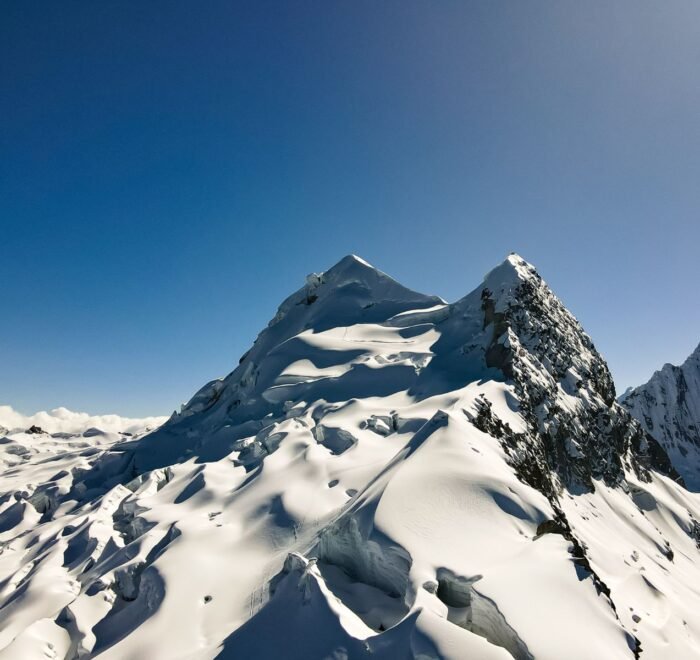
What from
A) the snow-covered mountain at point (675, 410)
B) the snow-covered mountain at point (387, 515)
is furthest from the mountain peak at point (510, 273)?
the snow-covered mountain at point (675, 410)

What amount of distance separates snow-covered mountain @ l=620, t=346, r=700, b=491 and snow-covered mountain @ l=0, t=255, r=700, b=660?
225 feet

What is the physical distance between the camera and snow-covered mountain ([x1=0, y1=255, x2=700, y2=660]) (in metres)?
10.2

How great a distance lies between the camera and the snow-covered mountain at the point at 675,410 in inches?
4134

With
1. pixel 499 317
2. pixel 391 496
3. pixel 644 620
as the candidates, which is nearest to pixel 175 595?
pixel 391 496

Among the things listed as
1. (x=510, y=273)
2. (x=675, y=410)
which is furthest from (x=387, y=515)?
(x=675, y=410)

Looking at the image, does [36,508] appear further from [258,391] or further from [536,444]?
[536,444]

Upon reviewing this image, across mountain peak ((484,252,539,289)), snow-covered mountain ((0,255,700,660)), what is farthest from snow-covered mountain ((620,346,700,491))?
mountain peak ((484,252,539,289))

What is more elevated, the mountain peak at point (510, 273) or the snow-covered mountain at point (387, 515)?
the mountain peak at point (510, 273)

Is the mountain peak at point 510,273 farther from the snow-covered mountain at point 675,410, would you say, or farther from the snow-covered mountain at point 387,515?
the snow-covered mountain at point 675,410

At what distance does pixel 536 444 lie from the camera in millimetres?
27719

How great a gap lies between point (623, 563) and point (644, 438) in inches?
1415

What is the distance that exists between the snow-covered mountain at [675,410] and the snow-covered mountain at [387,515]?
68.4 metres

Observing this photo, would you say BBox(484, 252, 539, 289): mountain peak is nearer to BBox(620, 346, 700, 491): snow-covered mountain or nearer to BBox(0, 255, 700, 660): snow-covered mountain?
BBox(0, 255, 700, 660): snow-covered mountain

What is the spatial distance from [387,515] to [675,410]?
140m
